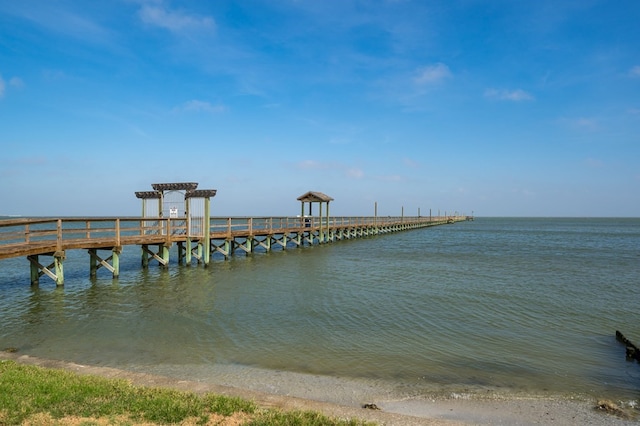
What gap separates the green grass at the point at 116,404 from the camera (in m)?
4.97

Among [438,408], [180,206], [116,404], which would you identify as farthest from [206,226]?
[438,408]

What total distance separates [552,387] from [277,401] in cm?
519

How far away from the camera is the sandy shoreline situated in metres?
6.05

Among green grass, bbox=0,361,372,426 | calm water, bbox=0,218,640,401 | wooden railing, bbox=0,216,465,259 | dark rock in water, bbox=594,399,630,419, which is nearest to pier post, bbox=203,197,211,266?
wooden railing, bbox=0,216,465,259

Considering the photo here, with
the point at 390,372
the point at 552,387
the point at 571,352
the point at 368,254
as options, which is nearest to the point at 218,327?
the point at 390,372

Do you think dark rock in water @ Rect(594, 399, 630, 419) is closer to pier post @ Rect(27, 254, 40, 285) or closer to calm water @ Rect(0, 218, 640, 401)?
calm water @ Rect(0, 218, 640, 401)

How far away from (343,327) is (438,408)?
5.15 m

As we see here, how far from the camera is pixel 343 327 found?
1163 cm

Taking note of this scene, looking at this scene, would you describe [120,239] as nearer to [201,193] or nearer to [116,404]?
[201,193]

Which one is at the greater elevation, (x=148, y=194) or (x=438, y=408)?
(x=148, y=194)

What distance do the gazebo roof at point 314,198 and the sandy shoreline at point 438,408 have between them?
107 feet

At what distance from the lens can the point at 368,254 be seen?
107ft

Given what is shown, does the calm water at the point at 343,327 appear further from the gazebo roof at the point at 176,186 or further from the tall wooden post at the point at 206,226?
the gazebo roof at the point at 176,186

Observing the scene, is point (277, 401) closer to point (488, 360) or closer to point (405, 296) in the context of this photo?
point (488, 360)
